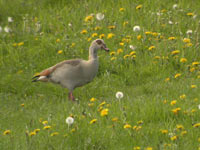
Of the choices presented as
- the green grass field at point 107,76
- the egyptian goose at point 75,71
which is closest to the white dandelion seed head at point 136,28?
the green grass field at point 107,76

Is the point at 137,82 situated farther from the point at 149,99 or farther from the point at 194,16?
the point at 194,16

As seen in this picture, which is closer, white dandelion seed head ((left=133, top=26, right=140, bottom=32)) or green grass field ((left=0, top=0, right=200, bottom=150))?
green grass field ((left=0, top=0, right=200, bottom=150))

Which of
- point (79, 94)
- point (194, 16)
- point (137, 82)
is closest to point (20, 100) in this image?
point (79, 94)

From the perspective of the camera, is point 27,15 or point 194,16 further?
point 27,15

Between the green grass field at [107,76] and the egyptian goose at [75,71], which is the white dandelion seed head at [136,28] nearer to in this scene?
the green grass field at [107,76]

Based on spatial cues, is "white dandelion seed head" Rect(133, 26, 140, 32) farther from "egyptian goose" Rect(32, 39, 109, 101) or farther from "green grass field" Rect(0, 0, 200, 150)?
"egyptian goose" Rect(32, 39, 109, 101)

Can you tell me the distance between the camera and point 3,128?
A: 7465mm

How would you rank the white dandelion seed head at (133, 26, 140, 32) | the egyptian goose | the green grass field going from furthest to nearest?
1. the white dandelion seed head at (133, 26, 140, 32)
2. the egyptian goose
3. the green grass field

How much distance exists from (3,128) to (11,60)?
3.20 m

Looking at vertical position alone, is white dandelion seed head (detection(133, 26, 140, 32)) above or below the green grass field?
above

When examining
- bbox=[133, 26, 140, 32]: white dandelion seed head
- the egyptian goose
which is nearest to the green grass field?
bbox=[133, 26, 140, 32]: white dandelion seed head

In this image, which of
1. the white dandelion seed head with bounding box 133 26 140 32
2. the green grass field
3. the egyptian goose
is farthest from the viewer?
the white dandelion seed head with bounding box 133 26 140 32

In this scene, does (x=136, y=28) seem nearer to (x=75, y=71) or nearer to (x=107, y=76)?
(x=107, y=76)

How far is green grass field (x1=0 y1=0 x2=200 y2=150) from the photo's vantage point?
6.09 meters
